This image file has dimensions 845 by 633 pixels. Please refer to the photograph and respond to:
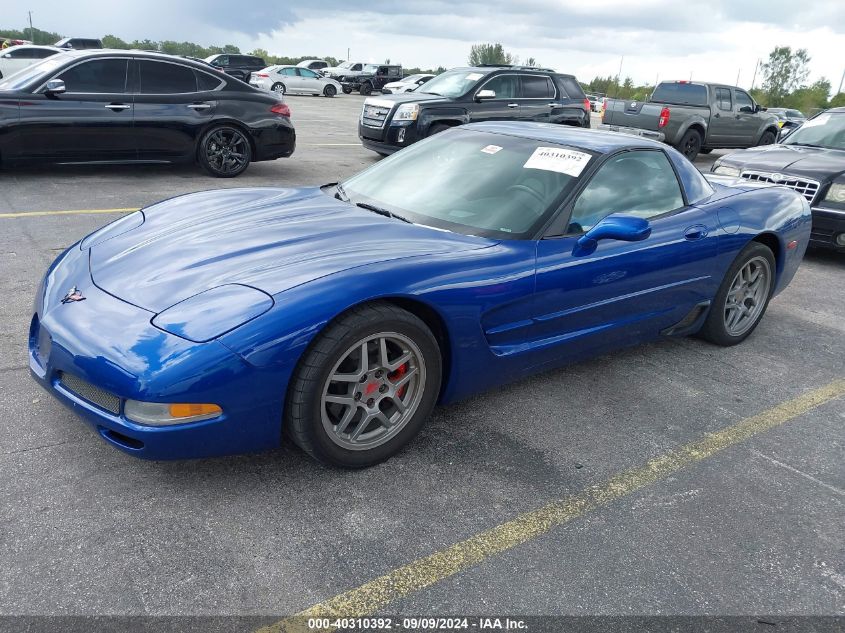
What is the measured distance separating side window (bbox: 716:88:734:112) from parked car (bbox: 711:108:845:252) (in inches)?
245

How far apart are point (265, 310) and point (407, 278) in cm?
60

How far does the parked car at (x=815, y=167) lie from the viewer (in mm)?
6898

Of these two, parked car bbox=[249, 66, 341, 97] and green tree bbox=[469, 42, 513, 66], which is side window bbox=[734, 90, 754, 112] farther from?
green tree bbox=[469, 42, 513, 66]

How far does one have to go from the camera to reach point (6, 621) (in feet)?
6.59

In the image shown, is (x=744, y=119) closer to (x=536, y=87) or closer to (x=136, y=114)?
(x=536, y=87)

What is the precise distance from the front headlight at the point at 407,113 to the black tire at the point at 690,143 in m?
6.17

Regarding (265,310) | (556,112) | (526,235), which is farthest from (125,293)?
(556,112)

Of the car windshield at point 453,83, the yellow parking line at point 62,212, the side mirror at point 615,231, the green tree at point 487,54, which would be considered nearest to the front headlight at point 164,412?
the side mirror at point 615,231

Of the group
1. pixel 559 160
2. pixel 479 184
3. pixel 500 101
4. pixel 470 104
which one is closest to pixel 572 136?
pixel 559 160

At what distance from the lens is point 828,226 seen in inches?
271

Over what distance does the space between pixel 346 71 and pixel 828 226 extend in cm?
3494

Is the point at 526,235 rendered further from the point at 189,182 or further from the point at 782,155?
the point at 189,182

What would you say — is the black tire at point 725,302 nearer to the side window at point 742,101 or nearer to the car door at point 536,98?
the car door at point 536,98

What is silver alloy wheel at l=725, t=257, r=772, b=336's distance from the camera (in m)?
4.50
